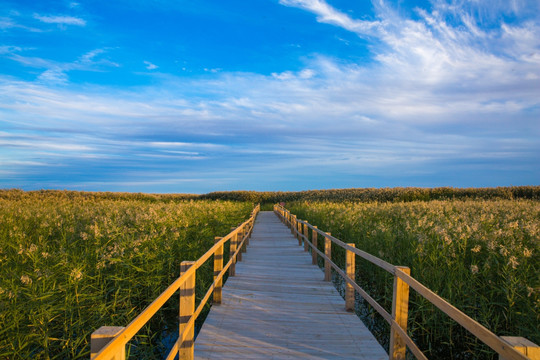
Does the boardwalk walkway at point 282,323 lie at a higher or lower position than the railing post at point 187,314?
lower

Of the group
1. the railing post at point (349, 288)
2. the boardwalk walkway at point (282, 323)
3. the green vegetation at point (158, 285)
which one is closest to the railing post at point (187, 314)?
the boardwalk walkway at point (282, 323)

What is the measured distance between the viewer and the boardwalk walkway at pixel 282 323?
177 inches

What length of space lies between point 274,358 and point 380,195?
3585 cm

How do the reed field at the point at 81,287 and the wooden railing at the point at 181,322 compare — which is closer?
the wooden railing at the point at 181,322

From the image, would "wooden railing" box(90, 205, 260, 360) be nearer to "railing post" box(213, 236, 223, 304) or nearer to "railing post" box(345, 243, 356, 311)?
"railing post" box(213, 236, 223, 304)

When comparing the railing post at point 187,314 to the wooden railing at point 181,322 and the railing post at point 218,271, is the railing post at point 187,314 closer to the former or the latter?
the wooden railing at point 181,322

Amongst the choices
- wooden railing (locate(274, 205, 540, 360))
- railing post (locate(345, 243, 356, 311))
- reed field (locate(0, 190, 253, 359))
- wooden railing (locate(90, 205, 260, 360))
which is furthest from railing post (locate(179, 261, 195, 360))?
railing post (locate(345, 243, 356, 311))

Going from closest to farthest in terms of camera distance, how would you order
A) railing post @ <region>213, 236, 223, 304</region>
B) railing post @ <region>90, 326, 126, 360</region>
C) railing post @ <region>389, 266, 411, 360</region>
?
railing post @ <region>90, 326, 126, 360</region>, railing post @ <region>389, 266, 411, 360</region>, railing post @ <region>213, 236, 223, 304</region>

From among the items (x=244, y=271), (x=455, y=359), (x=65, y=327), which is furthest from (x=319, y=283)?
(x=65, y=327)

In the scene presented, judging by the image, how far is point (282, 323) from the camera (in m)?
5.48

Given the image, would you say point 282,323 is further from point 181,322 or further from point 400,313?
point 400,313

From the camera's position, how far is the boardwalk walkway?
14.8ft

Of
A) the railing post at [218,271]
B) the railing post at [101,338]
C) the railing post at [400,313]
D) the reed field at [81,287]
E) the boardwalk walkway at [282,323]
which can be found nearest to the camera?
the railing post at [101,338]

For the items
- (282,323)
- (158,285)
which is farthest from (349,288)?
(158,285)
